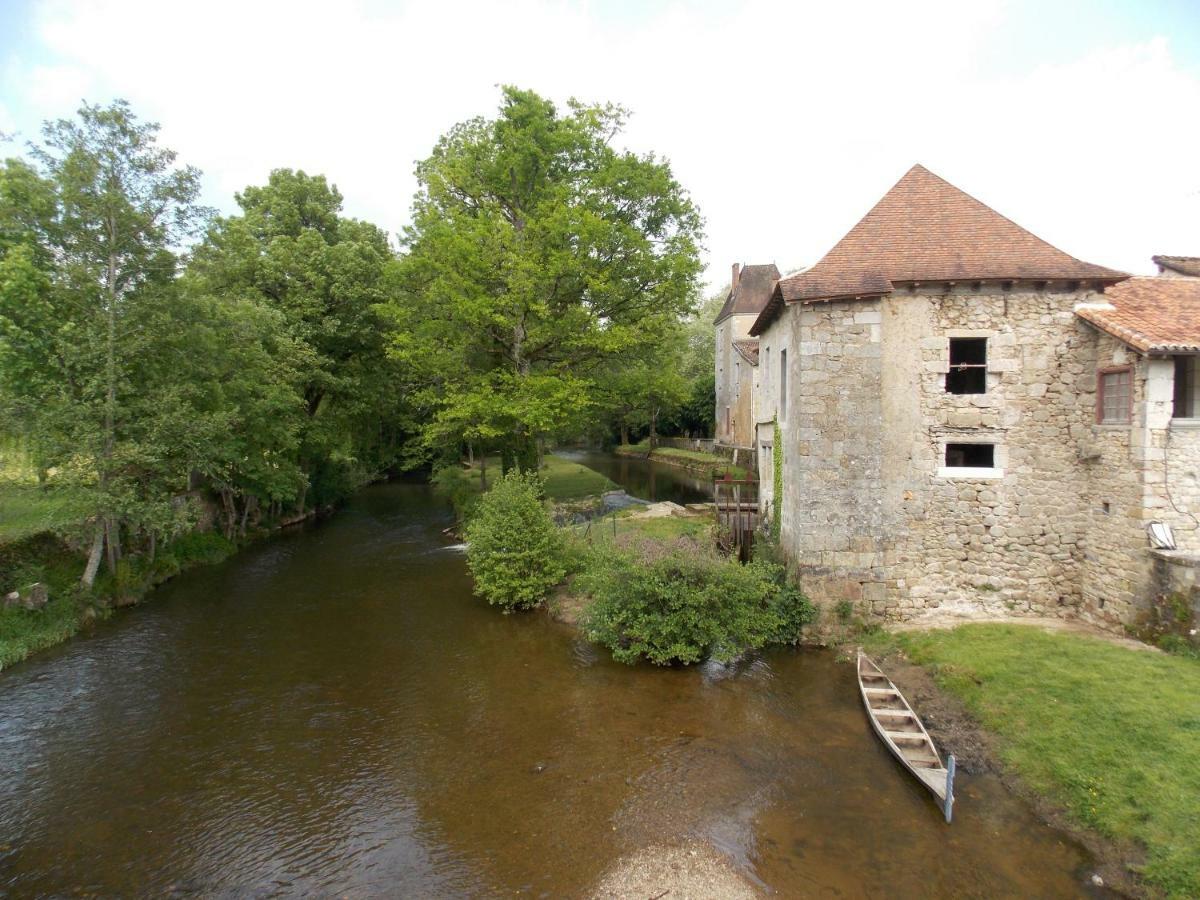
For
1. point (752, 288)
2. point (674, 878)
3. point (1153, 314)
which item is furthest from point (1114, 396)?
point (752, 288)

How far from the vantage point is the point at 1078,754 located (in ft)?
24.9

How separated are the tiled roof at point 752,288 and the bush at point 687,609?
32992mm

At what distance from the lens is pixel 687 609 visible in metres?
11.6

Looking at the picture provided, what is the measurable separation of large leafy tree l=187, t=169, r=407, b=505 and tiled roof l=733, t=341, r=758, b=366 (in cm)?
1961

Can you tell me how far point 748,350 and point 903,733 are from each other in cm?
3007

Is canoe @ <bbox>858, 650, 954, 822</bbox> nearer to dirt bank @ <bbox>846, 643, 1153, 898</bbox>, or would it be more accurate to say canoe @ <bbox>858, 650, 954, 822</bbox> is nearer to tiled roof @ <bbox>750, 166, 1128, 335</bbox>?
dirt bank @ <bbox>846, 643, 1153, 898</bbox>

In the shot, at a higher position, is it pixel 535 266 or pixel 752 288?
pixel 752 288

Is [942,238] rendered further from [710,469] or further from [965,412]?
[710,469]

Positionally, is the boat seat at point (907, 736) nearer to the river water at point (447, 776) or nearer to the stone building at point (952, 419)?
the river water at point (447, 776)

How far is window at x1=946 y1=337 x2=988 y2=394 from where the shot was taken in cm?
1214

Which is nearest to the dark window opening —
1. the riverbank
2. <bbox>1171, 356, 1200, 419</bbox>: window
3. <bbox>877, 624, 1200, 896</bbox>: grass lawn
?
<bbox>1171, 356, 1200, 419</bbox>: window

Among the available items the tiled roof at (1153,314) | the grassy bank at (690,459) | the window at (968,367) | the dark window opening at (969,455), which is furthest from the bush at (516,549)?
the grassy bank at (690,459)

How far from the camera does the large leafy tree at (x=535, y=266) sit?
19641 mm

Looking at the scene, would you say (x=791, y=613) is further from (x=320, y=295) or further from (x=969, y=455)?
(x=320, y=295)
